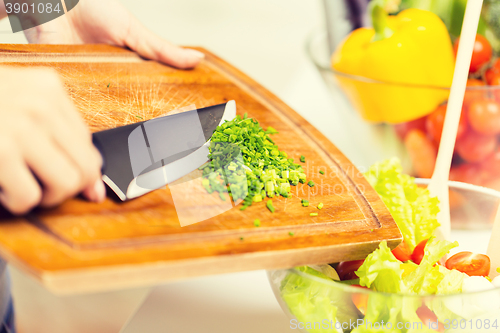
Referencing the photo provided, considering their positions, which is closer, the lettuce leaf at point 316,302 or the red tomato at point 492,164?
the lettuce leaf at point 316,302

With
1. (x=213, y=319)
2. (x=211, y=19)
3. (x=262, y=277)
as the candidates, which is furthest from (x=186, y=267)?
(x=211, y=19)

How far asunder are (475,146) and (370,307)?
21.2 inches

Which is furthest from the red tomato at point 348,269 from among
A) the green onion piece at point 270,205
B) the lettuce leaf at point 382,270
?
the green onion piece at point 270,205

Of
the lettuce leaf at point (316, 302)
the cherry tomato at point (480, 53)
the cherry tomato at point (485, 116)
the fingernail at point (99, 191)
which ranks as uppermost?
the fingernail at point (99, 191)

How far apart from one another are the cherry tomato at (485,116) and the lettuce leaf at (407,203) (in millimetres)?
184

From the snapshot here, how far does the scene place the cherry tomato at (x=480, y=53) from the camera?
0.93 meters

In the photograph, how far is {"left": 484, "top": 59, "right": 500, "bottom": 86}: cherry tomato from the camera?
0.90 m

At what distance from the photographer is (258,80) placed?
5.13ft

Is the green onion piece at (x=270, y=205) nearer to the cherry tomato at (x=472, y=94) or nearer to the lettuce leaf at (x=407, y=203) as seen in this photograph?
the lettuce leaf at (x=407, y=203)

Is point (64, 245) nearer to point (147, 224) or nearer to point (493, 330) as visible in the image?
point (147, 224)

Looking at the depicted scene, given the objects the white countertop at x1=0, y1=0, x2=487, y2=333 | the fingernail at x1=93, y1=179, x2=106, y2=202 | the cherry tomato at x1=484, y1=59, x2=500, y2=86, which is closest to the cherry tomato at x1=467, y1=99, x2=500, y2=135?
the cherry tomato at x1=484, y1=59, x2=500, y2=86

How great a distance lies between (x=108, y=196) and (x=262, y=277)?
43 cm

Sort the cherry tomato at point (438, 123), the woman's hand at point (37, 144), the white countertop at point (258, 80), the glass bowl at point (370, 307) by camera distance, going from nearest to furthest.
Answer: the woman's hand at point (37, 144)
the glass bowl at point (370, 307)
the white countertop at point (258, 80)
the cherry tomato at point (438, 123)

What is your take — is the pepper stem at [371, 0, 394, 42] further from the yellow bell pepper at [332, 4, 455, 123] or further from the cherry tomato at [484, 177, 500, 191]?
the cherry tomato at [484, 177, 500, 191]
